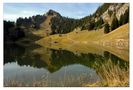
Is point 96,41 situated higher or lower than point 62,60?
higher

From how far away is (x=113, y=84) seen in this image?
359 inches

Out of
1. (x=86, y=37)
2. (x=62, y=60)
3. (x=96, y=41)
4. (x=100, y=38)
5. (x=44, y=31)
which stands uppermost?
(x=44, y=31)

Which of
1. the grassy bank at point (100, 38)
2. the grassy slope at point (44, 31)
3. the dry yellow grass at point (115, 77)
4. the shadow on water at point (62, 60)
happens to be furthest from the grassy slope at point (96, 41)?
the grassy slope at point (44, 31)

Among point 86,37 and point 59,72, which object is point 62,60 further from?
point 86,37

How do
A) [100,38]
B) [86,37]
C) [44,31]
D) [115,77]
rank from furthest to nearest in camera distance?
[44,31] < [86,37] < [100,38] < [115,77]

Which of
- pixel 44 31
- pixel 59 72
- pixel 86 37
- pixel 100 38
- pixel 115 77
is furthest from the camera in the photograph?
pixel 44 31

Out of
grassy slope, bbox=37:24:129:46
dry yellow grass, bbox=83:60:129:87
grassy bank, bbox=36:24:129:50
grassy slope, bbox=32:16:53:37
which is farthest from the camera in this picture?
grassy slope, bbox=32:16:53:37

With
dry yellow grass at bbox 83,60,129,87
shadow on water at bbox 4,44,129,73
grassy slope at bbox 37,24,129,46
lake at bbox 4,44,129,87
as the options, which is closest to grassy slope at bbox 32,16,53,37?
grassy slope at bbox 37,24,129,46

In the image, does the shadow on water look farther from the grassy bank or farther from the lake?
the grassy bank

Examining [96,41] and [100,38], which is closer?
[100,38]

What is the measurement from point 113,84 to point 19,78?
5.23 metres

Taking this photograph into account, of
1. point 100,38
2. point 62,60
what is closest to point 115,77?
point 62,60

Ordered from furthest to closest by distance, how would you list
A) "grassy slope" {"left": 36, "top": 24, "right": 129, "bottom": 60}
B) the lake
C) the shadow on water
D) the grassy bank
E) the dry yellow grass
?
the grassy bank, "grassy slope" {"left": 36, "top": 24, "right": 129, "bottom": 60}, the shadow on water, the lake, the dry yellow grass

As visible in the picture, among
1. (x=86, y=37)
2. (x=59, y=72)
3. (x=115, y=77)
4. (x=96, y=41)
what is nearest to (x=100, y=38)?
(x=96, y=41)
